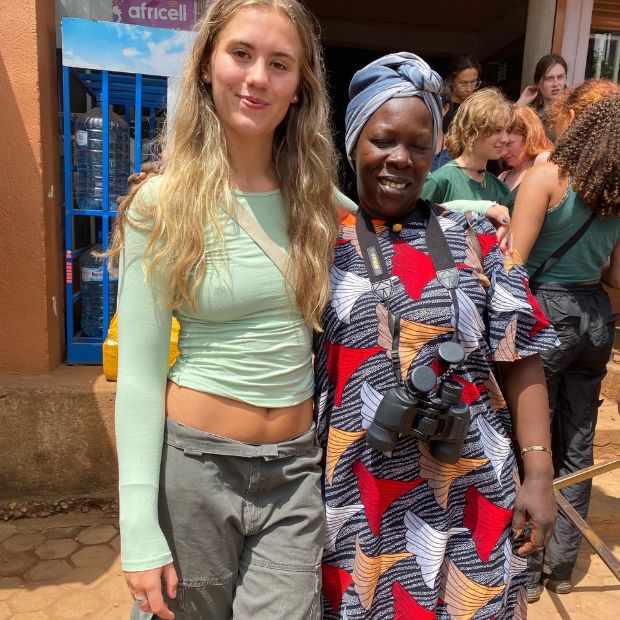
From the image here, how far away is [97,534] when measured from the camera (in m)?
3.18

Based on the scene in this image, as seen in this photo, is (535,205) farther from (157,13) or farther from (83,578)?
(83,578)

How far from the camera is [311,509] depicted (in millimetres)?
1429

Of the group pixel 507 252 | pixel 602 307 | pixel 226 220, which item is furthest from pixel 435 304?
pixel 602 307

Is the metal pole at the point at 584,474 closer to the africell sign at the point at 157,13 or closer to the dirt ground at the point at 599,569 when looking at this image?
the dirt ground at the point at 599,569

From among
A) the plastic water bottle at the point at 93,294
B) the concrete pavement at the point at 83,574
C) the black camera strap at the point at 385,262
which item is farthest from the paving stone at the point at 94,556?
the black camera strap at the point at 385,262

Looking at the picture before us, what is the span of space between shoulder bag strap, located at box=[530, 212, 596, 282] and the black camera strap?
123 cm

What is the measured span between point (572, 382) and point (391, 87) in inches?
71.7

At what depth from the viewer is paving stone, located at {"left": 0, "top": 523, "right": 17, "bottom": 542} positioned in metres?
3.13

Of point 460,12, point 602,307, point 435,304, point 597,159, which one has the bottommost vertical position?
point 602,307

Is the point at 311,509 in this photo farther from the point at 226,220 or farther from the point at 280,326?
the point at 226,220

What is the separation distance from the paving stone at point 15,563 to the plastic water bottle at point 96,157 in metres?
1.82

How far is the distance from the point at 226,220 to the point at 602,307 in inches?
77.2

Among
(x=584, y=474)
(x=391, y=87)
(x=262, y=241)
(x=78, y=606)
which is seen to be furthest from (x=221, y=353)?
(x=78, y=606)

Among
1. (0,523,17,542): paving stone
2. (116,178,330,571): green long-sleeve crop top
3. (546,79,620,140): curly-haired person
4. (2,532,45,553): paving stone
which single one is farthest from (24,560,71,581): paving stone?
(546,79,620,140): curly-haired person
